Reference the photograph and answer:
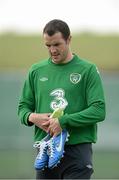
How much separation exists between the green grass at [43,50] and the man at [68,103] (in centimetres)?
1757

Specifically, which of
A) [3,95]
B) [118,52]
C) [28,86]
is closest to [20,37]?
[118,52]

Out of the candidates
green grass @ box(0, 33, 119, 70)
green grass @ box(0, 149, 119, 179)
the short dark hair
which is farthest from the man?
green grass @ box(0, 33, 119, 70)

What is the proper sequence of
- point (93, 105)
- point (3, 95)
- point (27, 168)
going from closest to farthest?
point (93, 105) → point (27, 168) → point (3, 95)

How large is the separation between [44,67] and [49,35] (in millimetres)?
362

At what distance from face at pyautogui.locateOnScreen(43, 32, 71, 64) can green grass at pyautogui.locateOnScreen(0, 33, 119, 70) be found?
57.8 feet

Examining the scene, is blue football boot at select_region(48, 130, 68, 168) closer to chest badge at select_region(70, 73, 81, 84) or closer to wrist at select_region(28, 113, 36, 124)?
wrist at select_region(28, 113, 36, 124)

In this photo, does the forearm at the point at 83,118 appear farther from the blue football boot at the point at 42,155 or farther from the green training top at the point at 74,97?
the blue football boot at the point at 42,155

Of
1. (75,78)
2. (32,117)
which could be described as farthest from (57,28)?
(32,117)

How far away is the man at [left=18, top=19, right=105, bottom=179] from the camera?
7930 millimetres

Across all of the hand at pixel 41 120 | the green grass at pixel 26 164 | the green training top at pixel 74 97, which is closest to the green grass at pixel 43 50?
the green grass at pixel 26 164

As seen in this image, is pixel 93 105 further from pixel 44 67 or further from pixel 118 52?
pixel 118 52

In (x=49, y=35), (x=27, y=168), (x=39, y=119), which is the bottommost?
(x=27, y=168)

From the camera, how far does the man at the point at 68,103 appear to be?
793 cm

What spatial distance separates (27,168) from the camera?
54.1ft
